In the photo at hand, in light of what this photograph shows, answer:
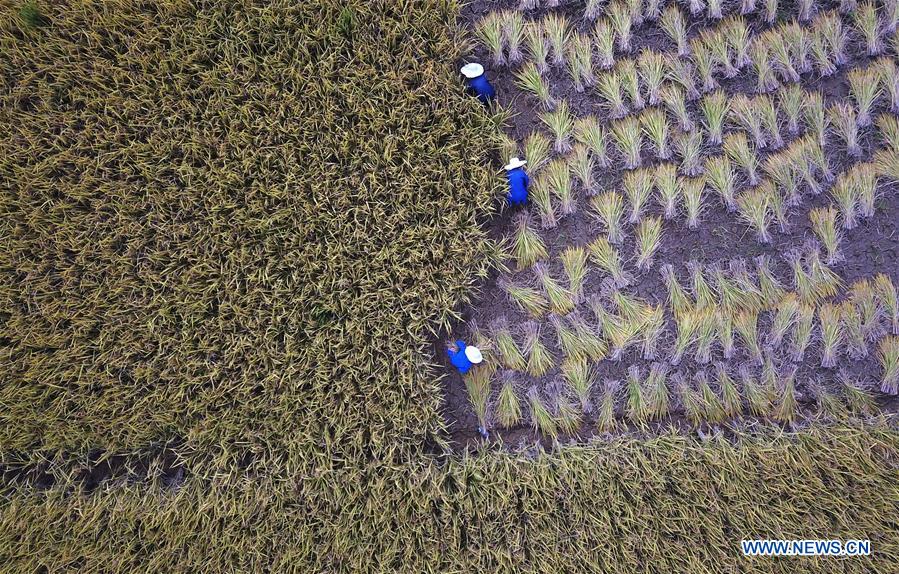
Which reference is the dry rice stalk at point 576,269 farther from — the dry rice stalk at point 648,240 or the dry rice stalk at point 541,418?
the dry rice stalk at point 541,418

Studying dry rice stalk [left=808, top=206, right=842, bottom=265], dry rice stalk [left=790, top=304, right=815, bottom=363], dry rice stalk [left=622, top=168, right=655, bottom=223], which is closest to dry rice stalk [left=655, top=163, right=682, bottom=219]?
dry rice stalk [left=622, top=168, right=655, bottom=223]

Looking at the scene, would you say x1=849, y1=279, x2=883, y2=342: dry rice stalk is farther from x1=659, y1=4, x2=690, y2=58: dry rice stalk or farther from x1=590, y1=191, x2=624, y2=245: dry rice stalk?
x1=659, y1=4, x2=690, y2=58: dry rice stalk

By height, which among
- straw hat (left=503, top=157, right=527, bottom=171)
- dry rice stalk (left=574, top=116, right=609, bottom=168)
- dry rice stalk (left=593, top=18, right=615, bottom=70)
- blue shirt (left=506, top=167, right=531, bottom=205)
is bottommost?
blue shirt (left=506, top=167, right=531, bottom=205)

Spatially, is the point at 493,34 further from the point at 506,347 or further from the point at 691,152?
the point at 506,347

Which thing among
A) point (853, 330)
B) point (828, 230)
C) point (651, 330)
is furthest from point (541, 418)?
point (828, 230)

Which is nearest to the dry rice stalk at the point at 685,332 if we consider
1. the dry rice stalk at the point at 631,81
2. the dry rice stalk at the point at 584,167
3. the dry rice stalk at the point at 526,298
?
the dry rice stalk at the point at 526,298

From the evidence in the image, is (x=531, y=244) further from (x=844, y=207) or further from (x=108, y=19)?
(x=108, y=19)
